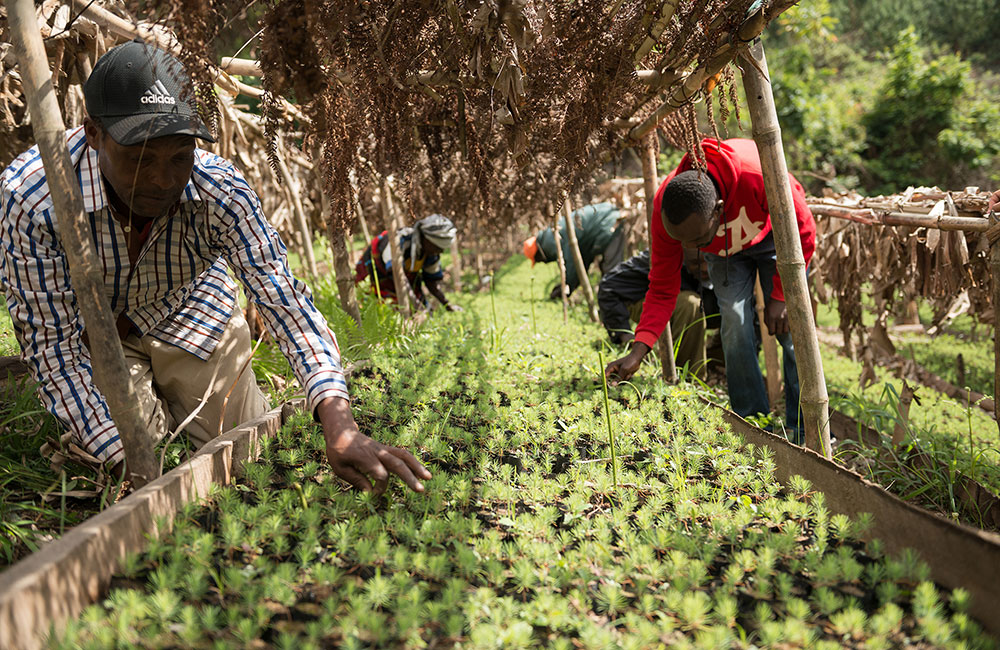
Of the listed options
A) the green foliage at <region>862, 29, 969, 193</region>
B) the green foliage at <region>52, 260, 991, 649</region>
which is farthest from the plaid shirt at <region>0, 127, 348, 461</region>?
the green foliage at <region>862, 29, 969, 193</region>

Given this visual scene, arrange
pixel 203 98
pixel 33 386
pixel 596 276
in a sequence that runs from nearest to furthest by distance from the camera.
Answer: pixel 203 98 → pixel 33 386 → pixel 596 276

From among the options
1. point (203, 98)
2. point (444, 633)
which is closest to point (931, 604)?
point (444, 633)

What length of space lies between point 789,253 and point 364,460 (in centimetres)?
174

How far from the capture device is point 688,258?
485cm

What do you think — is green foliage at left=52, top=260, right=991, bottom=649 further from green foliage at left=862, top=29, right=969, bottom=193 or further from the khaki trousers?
green foliage at left=862, top=29, right=969, bottom=193

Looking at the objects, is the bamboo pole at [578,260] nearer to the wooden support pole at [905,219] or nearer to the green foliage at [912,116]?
the wooden support pole at [905,219]

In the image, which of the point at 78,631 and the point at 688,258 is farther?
the point at 688,258

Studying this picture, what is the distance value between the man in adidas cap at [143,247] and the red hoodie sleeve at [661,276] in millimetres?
1932

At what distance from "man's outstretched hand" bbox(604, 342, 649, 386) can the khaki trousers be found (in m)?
1.69

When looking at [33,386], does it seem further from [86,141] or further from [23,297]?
[86,141]

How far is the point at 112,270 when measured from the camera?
7.15ft

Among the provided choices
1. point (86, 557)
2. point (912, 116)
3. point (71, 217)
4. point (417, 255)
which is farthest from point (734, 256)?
point (912, 116)

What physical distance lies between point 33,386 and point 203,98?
1606 mm

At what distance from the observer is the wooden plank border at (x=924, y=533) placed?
1.27 meters
